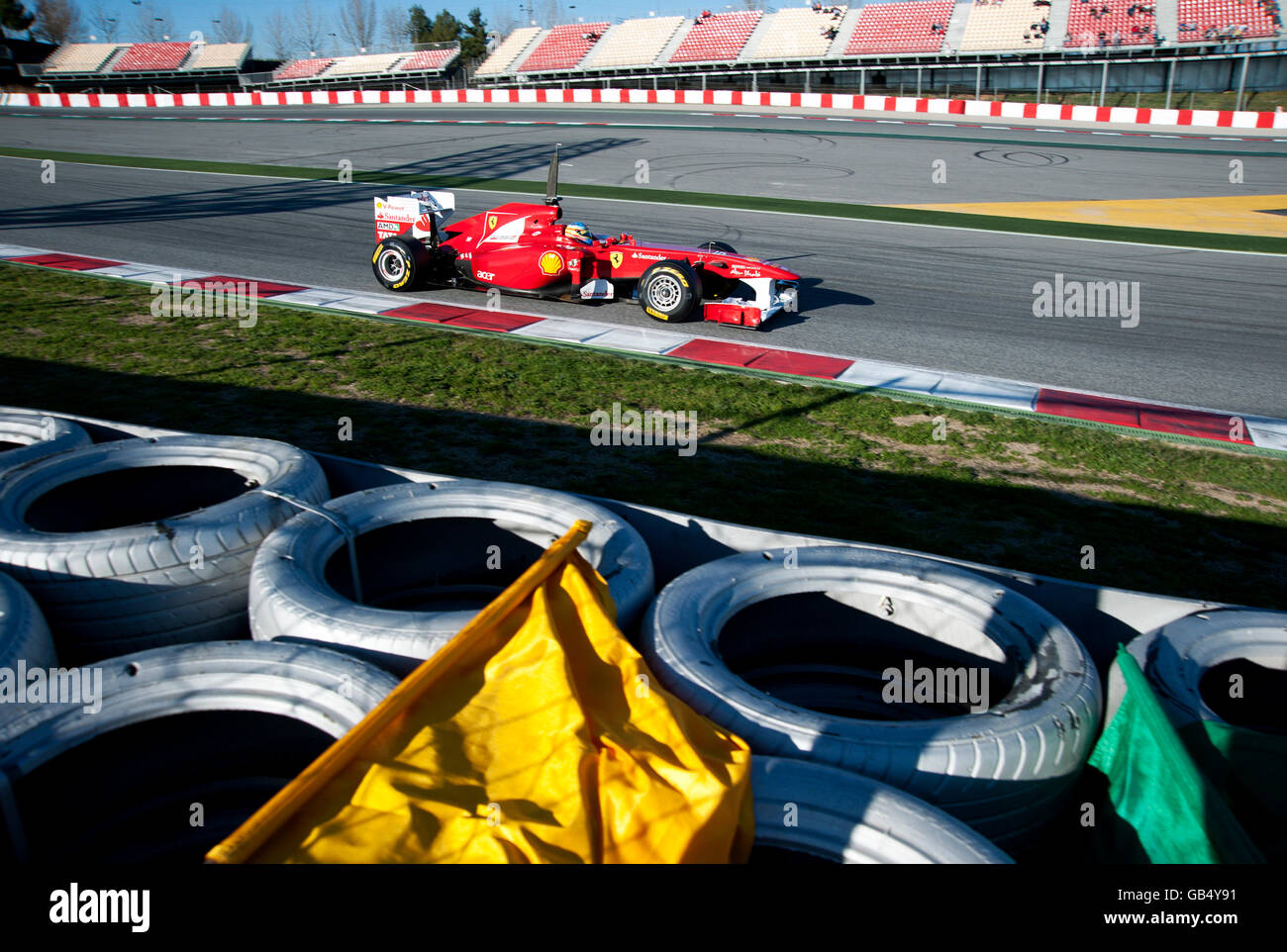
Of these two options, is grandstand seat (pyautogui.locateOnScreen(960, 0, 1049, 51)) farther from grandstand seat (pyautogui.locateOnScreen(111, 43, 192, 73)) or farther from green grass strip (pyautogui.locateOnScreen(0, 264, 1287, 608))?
grandstand seat (pyautogui.locateOnScreen(111, 43, 192, 73))

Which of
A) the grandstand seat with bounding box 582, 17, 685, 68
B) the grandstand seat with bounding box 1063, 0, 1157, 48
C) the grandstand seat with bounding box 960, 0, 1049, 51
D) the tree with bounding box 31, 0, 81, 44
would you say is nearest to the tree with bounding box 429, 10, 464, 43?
the grandstand seat with bounding box 582, 17, 685, 68

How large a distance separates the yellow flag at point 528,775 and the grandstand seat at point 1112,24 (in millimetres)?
40274

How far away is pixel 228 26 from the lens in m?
87.2

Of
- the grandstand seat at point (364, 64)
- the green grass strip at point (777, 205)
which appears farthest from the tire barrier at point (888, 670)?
the grandstand seat at point (364, 64)

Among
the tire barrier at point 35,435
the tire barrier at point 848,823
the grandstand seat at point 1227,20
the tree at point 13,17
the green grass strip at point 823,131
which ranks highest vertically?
the tree at point 13,17

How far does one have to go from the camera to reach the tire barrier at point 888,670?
2.72 metres

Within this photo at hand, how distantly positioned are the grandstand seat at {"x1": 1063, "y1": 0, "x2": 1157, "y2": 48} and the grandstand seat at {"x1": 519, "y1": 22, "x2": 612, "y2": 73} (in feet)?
77.1

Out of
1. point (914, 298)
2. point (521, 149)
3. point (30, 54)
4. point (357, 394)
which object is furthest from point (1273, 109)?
point (30, 54)

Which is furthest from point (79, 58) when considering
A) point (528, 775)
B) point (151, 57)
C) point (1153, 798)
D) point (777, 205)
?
point (1153, 798)

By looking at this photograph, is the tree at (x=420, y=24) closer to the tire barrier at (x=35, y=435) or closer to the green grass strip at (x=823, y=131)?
the green grass strip at (x=823, y=131)

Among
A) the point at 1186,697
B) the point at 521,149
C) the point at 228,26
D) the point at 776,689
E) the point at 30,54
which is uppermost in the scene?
the point at 228,26
